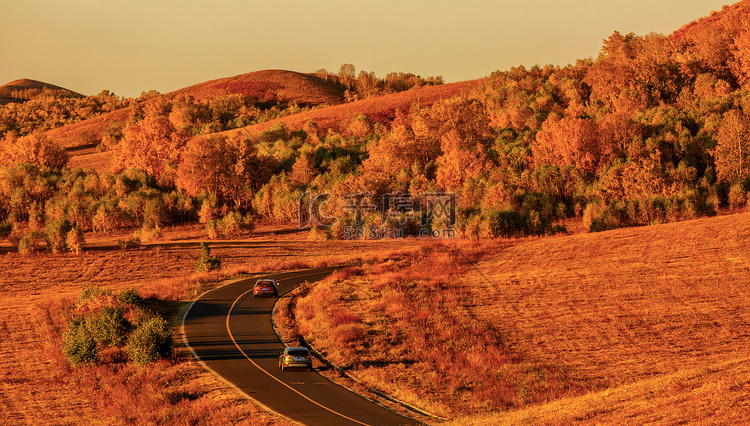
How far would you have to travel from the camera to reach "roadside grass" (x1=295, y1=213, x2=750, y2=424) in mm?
27656

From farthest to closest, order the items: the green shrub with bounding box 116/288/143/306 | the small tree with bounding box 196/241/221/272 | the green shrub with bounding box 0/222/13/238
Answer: the green shrub with bounding box 0/222/13/238
the small tree with bounding box 196/241/221/272
the green shrub with bounding box 116/288/143/306

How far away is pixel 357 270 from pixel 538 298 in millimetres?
17158

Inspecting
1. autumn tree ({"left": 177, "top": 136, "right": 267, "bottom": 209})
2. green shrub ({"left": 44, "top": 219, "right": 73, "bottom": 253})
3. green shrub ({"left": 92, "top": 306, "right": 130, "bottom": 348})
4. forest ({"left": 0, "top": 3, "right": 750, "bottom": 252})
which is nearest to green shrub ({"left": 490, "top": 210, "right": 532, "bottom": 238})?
forest ({"left": 0, "top": 3, "right": 750, "bottom": 252})

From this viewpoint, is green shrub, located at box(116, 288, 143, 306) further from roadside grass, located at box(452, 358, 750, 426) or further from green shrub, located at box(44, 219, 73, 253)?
green shrub, located at box(44, 219, 73, 253)

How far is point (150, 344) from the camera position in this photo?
3606cm

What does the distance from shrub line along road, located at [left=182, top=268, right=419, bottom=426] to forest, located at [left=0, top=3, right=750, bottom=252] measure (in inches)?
1153

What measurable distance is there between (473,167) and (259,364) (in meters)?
55.5

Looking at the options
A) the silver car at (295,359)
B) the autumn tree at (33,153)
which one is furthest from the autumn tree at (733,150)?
the autumn tree at (33,153)

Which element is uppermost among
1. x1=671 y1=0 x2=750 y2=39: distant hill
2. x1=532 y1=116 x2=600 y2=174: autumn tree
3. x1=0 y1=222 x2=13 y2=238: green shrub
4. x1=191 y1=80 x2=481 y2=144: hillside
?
x1=671 y1=0 x2=750 y2=39: distant hill

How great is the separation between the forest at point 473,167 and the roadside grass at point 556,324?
48.6ft

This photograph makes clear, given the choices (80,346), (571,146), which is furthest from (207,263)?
(571,146)

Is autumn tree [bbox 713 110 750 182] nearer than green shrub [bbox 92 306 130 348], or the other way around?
green shrub [bbox 92 306 130 348]

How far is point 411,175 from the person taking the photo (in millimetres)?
90125

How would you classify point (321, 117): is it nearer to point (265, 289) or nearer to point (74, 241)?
point (74, 241)
